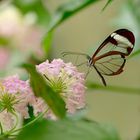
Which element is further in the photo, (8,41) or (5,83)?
(8,41)

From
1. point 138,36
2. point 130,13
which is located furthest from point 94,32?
point 138,36

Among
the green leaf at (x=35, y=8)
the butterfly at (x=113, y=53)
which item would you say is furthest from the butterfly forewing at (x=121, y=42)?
the green leaf at (x=35, y=8)

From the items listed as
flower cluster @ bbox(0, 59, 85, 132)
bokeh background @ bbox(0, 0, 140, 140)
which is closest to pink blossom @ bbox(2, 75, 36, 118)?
flower cluster @ bbox(0, 59, 85, 132)

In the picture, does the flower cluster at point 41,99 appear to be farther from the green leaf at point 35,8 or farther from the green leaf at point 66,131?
the green leaf at point 35,8

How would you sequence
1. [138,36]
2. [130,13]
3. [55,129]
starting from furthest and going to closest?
[130,13] < [138,36] < [55,129]

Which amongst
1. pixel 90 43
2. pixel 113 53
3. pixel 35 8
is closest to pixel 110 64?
pixel 113 53

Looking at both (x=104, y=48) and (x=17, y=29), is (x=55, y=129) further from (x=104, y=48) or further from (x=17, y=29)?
(x=17, y=29)

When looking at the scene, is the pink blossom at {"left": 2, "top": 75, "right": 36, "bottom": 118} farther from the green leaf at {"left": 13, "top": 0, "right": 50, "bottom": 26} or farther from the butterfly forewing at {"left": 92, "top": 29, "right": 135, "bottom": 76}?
the green leaf at {"left": 13, "top": 0, "right": 50, "bottom": 26}
